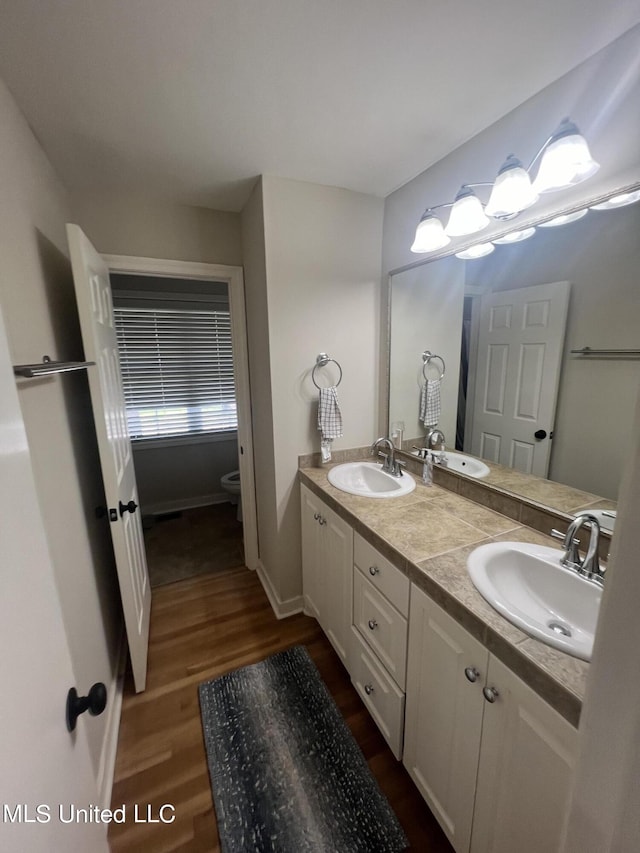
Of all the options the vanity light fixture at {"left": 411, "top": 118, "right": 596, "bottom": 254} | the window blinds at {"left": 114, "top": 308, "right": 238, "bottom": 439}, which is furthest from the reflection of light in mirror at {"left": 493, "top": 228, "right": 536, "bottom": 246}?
the window blinds at {"left": 114, "top": 308, "right": 238, "bottom": 439}

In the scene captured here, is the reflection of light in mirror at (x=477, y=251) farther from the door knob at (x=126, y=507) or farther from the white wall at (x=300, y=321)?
the door knob at (x=126, y=507)

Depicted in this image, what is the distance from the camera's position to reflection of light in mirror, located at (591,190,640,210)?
1005mm

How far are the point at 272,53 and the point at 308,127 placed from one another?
1.12 feet

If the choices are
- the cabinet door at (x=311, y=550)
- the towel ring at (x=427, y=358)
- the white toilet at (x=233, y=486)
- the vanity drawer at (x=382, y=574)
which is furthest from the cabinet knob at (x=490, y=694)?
the white toilet at (x=233, y=486)

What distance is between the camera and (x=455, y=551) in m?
1.16

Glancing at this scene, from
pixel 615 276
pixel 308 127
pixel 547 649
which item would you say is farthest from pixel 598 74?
pixel 547 649

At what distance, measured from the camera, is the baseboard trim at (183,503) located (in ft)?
11.4

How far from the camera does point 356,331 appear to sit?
202cm

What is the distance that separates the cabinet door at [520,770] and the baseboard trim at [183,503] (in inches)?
125

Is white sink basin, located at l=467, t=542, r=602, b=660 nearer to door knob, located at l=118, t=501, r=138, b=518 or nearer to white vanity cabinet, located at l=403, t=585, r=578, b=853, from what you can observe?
white vanity cabinet, located at l=403, t=585, r=578, b=853

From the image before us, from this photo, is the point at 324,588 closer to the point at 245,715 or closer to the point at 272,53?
the point at 245,715

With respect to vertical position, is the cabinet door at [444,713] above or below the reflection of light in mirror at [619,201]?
below

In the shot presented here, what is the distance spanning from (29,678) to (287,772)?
1258 millimetres

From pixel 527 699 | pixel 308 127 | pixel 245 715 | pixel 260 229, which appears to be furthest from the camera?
pixel 260 229
